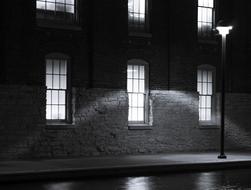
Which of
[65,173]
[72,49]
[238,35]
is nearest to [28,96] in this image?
[72,49]

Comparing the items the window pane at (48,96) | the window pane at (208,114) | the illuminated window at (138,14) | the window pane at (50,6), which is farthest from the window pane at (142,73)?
the window pane at (50,6)

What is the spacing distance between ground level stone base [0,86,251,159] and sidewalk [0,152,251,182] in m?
1.34

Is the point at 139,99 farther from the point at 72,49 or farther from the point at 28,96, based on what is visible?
the point at 28,96

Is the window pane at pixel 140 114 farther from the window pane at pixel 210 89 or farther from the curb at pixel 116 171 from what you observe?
the curb at pixel 116 171

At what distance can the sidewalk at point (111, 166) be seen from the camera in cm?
1507

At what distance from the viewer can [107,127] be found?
21484 mm

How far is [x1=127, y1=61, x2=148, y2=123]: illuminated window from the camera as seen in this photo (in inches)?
890

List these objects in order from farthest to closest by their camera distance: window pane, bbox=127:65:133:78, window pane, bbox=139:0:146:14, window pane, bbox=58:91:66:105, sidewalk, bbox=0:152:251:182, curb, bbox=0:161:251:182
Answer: window pane, bbox=139:0:146:14 → window pane, bbox=127:65:133:78 → window pane, bbox=58:91:66:105 → sidewalk, bbox=0:152:251:182 → curb, bbox=0:161:251:182

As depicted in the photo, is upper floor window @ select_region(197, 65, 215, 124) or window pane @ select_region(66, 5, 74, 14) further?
upper floor window @ select_region(197, 65, 215, 124)

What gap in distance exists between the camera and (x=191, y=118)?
23875 mm

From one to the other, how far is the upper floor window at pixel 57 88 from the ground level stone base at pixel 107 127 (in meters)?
0.41

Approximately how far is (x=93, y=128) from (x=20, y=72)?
365 cm

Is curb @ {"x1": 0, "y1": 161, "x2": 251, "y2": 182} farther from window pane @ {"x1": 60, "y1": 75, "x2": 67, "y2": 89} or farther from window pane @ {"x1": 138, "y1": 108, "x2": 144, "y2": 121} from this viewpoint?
window pane @ {"x1": 60, "y1": 75, "x2": 67, "y2": 89}

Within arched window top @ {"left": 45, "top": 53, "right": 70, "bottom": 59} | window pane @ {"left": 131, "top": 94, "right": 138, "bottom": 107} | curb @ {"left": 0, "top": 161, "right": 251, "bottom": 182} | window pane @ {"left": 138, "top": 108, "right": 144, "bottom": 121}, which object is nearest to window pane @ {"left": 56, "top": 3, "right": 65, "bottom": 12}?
arched window top @ {"left": 45, "top": 53, "right": 70, "bottom": 59}
